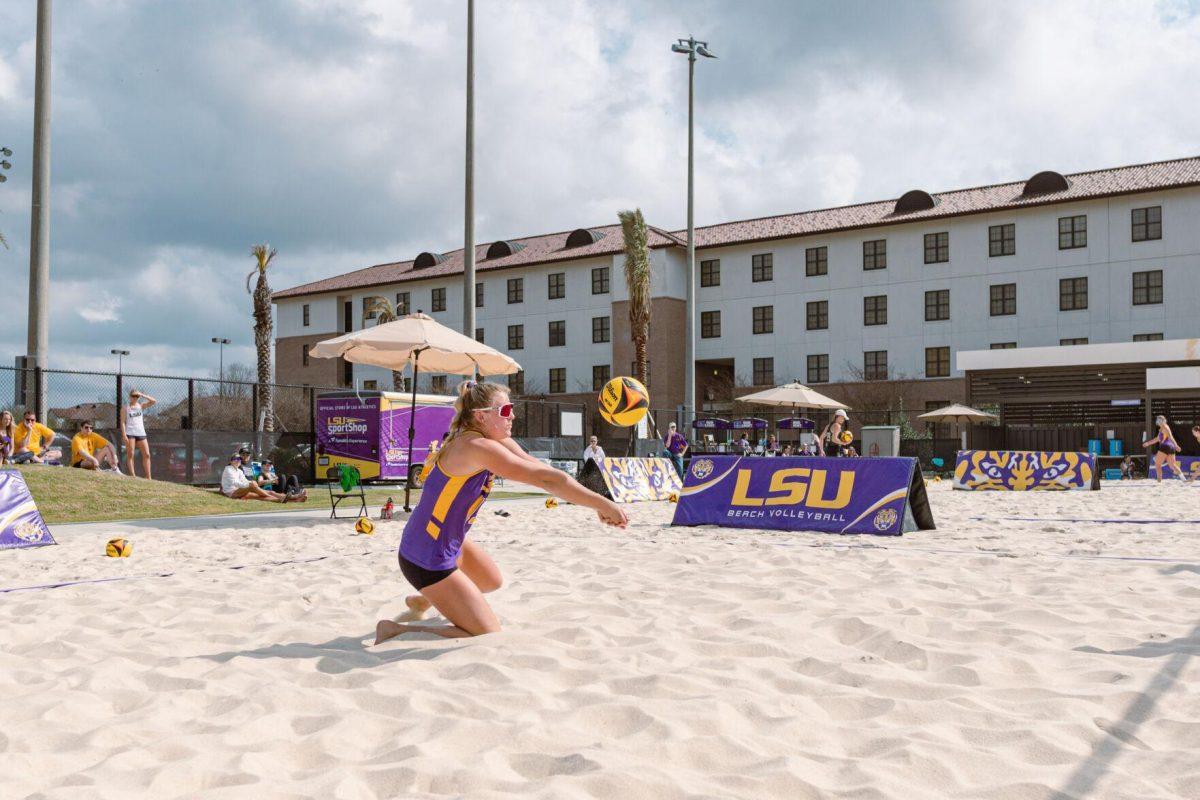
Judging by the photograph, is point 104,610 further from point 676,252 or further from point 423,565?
point 676,252

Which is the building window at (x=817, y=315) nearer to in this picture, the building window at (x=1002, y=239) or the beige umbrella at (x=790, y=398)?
the building window at (x=1002, y=239)

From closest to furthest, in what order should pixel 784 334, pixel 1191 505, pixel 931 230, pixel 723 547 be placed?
1. pixel 723 547
2. pixel 1191 505
3. pixel 931 230
4. pixel 784 334

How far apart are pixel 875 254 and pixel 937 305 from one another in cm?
389

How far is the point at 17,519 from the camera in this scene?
29.9ft

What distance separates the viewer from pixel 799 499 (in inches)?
418

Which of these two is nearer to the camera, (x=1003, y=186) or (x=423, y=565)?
(x=423, y=565)

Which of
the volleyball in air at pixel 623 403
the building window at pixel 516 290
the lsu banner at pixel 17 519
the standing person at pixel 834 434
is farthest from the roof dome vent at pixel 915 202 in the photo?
the lsu banner at pixel 17 519

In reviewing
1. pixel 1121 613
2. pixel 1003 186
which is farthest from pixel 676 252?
pixel 1121 613

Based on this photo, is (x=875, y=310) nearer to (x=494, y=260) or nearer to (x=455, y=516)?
(x=494, y=260)

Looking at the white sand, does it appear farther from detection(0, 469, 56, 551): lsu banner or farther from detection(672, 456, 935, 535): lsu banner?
detection(672, 456, 935, 535): lsu banner

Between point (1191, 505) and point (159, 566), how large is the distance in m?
13.9

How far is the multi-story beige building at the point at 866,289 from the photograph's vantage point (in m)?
40.0

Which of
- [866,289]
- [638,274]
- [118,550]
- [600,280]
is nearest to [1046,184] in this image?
[866,289]

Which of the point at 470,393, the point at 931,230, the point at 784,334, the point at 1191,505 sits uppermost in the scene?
the point at 931,230
